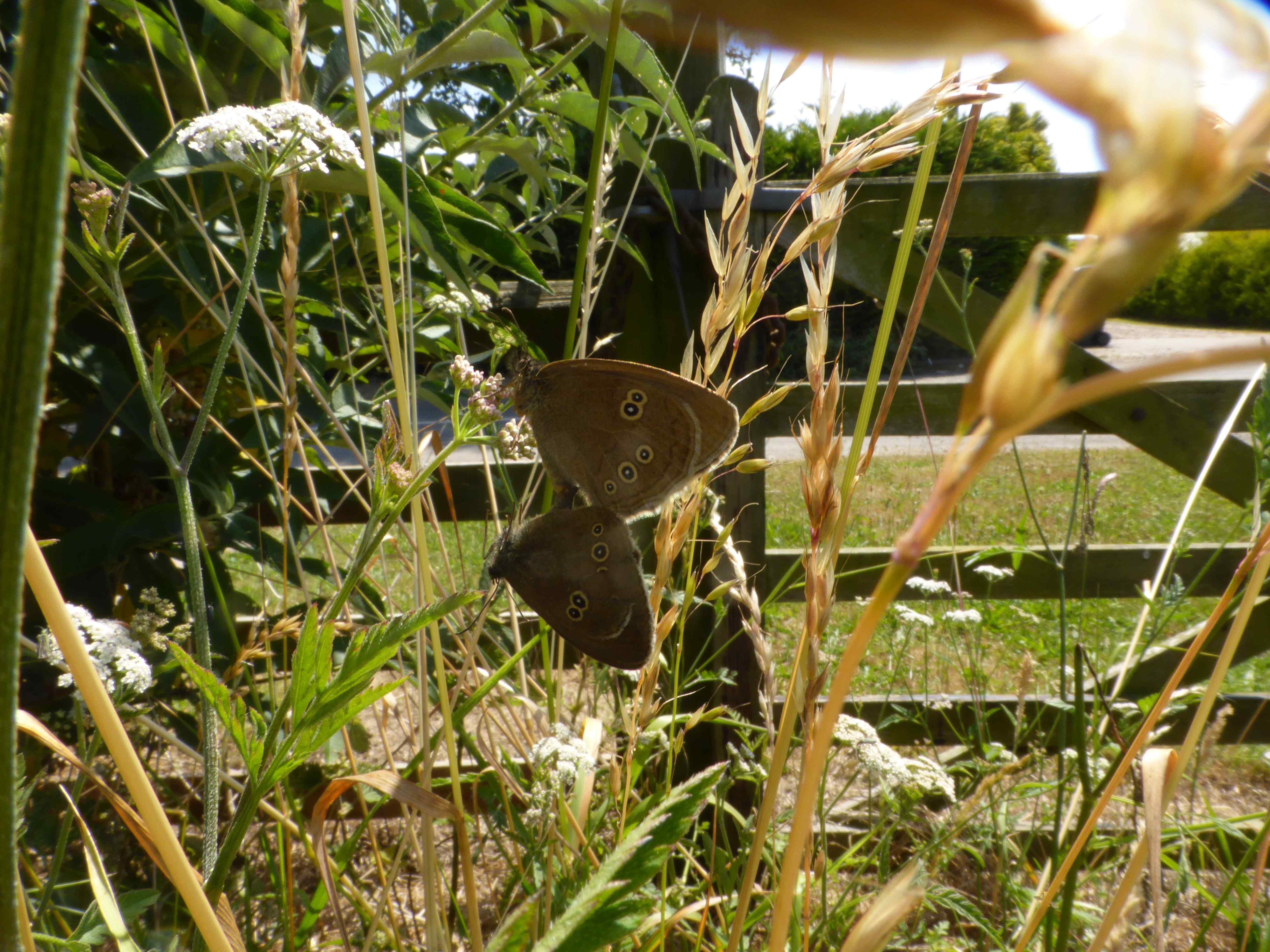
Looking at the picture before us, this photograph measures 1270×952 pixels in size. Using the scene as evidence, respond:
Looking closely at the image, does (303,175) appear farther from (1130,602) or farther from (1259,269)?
(1259,269)

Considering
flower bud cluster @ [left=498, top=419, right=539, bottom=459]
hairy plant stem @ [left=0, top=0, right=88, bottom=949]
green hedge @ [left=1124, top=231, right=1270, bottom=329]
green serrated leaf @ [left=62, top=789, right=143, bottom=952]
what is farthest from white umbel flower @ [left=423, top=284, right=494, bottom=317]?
green hedge @ [left=1124, top=231, right=1270, bottom=329]

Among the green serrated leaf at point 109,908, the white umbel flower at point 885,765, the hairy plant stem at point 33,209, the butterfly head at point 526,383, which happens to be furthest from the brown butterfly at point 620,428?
the hairy plant stem at point 33,209

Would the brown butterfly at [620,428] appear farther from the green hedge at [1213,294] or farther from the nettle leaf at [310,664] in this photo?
the green hedge at [1213,294]

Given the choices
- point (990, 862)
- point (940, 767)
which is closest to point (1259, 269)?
point (990, 862)

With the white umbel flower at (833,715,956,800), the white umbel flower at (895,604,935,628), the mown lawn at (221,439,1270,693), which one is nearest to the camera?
the white umbel flower at (833,715,956,800)

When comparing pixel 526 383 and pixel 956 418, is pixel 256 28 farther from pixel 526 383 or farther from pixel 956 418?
pixel 956 418

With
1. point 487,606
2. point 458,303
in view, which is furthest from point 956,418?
point 487,606

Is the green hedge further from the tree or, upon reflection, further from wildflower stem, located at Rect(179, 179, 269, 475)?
wildflower stem, located at Rect(179, 179, 269, 475)
